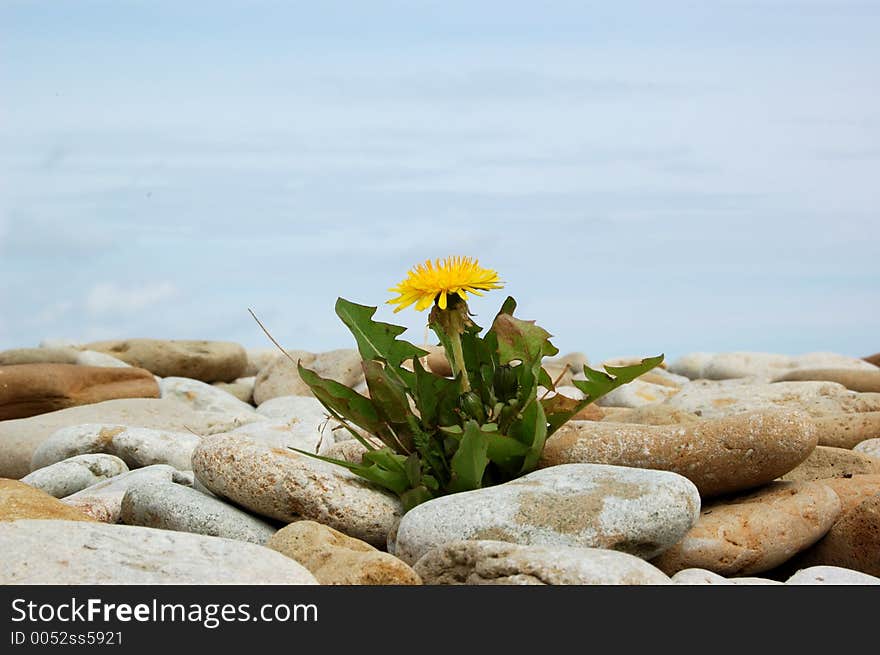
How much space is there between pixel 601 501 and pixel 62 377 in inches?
371

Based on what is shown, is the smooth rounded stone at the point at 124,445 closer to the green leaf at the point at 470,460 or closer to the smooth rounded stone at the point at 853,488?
the green leaf at the point at 470,460

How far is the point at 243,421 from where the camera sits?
10.8 metres

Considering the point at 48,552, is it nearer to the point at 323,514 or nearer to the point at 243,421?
the point at 323,514

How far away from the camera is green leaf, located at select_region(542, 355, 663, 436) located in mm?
6012

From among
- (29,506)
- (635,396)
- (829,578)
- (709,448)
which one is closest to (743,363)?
(635,396)

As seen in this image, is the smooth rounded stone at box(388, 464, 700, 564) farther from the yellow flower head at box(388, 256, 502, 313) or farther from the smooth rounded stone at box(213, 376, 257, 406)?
the smooth rounded stone at box(213, 376, 257, 406)

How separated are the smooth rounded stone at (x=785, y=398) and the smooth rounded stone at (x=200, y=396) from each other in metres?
5.25

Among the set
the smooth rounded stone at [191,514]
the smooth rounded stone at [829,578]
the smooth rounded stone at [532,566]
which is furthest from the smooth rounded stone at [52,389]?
the smooth rounded stone at [829,578]

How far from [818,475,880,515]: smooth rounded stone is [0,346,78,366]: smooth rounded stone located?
11369mm

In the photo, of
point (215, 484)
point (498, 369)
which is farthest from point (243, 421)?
point (498, 369)

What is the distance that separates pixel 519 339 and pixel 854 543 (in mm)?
2346

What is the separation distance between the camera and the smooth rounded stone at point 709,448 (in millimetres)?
6340

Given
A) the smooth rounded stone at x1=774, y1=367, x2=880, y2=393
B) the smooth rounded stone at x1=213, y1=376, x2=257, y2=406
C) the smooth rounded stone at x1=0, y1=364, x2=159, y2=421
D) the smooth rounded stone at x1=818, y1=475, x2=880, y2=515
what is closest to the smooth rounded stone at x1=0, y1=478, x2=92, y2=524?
the smooth rounded stone at x1=818, y1=475, x2=880, y2=515

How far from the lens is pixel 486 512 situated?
5.56 m
